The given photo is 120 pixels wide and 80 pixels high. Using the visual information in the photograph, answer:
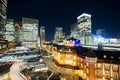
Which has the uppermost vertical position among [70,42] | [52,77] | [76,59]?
[70,42]

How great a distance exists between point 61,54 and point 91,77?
26864mm

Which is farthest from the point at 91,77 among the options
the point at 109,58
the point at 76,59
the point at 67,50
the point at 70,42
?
the point at 70,42

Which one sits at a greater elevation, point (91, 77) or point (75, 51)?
point (75, 51)

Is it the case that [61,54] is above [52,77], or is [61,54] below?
above

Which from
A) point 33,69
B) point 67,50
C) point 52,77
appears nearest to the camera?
point 52,77

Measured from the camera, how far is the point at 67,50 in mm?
69812

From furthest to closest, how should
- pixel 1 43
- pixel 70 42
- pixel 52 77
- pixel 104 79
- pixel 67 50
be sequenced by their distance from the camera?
pixel 1 43 < pixel 70 42 < pixel 67 50 < pixel 52 77 < pixel 104 79

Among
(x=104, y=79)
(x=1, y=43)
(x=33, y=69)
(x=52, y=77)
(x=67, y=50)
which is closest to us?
(x=104, y=79)

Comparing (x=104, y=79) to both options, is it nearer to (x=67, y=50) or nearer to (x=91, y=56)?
(x=91, y=56)

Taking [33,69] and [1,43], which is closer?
[33,69]

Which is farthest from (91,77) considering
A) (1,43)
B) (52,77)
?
(1,43)

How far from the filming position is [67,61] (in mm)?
68438

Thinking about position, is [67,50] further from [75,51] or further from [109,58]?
[109,58]

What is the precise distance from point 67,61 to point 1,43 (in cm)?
10669
